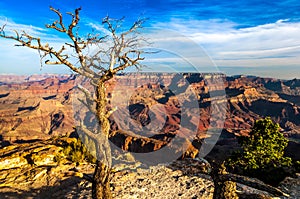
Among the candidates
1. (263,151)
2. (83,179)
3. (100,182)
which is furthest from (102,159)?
(263,151)

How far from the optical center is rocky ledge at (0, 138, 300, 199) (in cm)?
1761

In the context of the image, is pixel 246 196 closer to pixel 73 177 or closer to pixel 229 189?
pixel 229 189

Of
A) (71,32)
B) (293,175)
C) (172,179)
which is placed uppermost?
(71,32)

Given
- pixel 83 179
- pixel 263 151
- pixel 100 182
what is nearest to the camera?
pixel 100 182

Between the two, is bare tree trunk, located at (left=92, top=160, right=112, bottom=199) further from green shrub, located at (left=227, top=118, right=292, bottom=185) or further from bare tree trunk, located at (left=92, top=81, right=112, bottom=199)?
green shrub, located at (left=227, top=118, right=292, bottom=185)

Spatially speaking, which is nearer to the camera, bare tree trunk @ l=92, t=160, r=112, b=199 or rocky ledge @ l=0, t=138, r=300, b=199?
bare tree trunk @ l=92, t=160, r=112, b=199

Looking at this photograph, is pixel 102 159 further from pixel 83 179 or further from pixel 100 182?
pixel 83 179

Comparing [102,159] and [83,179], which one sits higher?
[102,159]

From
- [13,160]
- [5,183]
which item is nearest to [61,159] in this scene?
[13,160]

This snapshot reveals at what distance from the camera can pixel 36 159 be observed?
23.5 meters

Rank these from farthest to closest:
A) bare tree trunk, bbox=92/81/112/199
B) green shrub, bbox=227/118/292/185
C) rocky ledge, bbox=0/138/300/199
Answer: green shrub, bbox=227/118/292/185
rocky ledge, bbox=0/138/300/199
bare tree trunk, bbox=92/81/112/199

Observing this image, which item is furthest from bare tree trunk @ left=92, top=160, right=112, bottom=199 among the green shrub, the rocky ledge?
the green shrub

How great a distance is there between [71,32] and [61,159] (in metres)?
16.8

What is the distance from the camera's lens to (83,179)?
19734 millimetres
